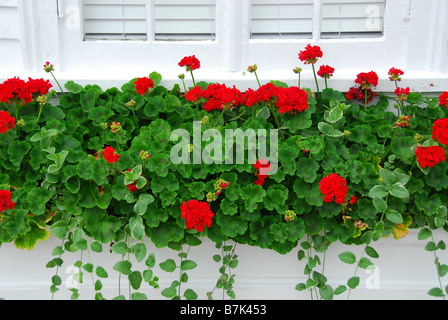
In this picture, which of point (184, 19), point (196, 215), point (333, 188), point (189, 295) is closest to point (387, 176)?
point (333, 188)

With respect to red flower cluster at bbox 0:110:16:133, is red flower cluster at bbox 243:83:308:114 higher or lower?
higher

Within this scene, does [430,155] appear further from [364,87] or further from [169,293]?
[169,293]

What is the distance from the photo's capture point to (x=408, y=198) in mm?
1304

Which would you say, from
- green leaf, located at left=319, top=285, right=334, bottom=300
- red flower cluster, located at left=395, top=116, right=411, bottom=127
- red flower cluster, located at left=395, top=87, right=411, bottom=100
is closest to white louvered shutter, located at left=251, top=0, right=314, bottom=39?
red flower cluster, located at left=395, top=87, right=411, bottom=100

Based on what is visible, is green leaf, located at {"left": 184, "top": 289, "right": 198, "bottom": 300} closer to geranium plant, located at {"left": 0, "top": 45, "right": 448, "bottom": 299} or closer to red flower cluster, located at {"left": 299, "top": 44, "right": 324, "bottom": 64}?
geranium plant, located at {"left": 0, "top": 45, "right": 448, "bottom": 299}

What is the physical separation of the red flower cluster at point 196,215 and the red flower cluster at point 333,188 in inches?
13.4

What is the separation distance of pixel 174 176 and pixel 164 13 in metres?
0.73

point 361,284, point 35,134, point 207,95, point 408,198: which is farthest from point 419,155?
point 35,134

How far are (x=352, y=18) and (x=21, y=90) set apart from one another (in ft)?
4.11

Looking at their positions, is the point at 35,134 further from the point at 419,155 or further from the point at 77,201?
the point at 419,155

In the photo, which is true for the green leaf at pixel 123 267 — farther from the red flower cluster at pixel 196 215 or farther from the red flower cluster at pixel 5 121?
the red flower cluster at pixel 5 121

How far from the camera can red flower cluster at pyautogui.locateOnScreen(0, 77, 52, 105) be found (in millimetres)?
1312

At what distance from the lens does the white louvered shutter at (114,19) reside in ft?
5.29

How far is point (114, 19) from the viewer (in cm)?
163
